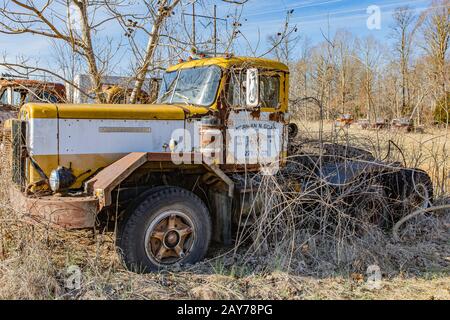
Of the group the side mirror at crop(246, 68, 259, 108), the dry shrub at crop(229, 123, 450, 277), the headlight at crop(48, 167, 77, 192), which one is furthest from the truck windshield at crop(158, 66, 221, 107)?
the headlight at crop(48, 167, 77, 192)

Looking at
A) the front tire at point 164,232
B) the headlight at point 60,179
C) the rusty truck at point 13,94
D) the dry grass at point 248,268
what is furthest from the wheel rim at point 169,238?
the rusty truck at point 13,94

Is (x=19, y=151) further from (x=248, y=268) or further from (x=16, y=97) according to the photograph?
(x=16, y=97)

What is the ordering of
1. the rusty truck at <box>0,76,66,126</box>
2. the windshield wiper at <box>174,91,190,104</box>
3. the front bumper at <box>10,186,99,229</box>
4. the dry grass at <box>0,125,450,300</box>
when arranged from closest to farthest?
1. the dry grass at <box>0,125,450,300</box>
2. the front bumper at <box>10,186,99,229</box>
3. the windshield wiper at <box>174,91,190,104</box>
4. the rusty truck at <box>0,76,66,126</box>

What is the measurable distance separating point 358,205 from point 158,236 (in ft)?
9.73

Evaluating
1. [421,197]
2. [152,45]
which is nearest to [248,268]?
[421,197]

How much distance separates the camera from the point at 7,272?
391 centimetres

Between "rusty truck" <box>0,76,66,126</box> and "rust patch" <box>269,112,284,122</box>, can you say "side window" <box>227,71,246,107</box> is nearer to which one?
"rust patch" <box>269,112,284,122</box>

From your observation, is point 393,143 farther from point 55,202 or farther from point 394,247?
point 55,202

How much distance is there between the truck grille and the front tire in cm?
129

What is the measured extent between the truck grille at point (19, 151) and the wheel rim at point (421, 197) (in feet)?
18.4

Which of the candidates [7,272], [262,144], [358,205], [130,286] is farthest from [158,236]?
[358,205]

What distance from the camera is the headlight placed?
4336 mm

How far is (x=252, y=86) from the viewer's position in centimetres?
507

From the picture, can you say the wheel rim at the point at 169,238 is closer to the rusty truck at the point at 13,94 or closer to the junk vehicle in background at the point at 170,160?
the junk vehicle in background at the point at 170,160
